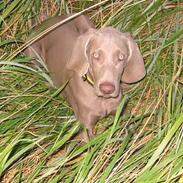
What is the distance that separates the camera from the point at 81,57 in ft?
10.8

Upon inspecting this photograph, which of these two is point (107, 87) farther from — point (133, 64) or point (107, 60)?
point (133, 64)

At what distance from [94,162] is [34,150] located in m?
0.55

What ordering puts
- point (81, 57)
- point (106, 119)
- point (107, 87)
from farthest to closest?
point (106, 119) < point (81, 57) < point (107, 87)

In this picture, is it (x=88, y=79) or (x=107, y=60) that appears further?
(x=88, y=79)

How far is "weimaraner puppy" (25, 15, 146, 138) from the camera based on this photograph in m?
3.12

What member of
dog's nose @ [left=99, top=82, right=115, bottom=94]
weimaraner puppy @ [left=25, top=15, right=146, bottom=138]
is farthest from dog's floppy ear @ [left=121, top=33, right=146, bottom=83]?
dog's nose @ [left=99, top=82, right=115, bottom=94]

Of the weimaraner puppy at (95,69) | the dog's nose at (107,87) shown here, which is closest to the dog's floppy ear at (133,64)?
the weimaraner puppy at (95,69)

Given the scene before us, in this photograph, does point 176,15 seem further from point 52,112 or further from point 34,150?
point 34,150

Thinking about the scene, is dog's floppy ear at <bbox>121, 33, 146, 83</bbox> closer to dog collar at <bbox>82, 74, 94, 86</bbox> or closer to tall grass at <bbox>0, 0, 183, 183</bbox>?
tall grass at <bbox>0, 0, 183, 183</bbox>

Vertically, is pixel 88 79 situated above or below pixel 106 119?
above

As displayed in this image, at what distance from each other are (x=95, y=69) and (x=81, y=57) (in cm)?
18

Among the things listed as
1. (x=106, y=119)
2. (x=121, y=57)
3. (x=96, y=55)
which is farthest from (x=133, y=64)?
(x=106, y=119)

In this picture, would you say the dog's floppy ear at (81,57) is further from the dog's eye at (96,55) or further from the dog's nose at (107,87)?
the dog's nose at (107,87)

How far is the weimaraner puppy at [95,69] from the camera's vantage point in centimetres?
312
